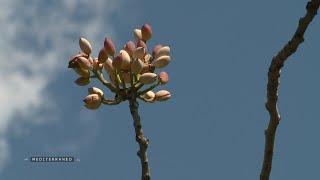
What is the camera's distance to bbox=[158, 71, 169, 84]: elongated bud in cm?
396

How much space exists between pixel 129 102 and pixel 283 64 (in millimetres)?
936

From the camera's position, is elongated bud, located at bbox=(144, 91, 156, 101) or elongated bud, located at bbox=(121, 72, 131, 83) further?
elongated bud, located at bbox=(144, 91, 156, 101)

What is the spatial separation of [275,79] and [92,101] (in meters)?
1.28

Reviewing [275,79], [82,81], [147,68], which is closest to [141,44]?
[147,68]

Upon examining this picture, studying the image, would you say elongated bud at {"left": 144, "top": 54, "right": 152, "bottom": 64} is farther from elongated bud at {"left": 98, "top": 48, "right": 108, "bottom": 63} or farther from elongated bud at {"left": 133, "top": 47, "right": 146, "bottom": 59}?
elongated bud at {"left": 98, "top": 48, "right": 108, "bottom": 63}

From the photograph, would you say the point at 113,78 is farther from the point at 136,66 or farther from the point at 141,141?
the point at 141,141

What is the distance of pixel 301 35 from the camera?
263 cm

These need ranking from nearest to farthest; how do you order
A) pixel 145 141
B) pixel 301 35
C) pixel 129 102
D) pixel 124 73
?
pixel 301 35
pixel 145 141
pixel 129 102
pixel 124 73

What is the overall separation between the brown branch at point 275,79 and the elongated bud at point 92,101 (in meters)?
1.09

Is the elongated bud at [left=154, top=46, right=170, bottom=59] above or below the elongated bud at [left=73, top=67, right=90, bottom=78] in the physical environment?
above

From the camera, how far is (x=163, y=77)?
399 cm

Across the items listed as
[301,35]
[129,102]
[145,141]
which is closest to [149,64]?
[129,102]

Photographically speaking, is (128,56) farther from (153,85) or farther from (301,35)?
(301,35)

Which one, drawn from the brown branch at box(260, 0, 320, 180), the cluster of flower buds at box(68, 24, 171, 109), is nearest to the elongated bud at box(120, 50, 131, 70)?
the cluster of flower buds at box(68, 24, 171, 109)
